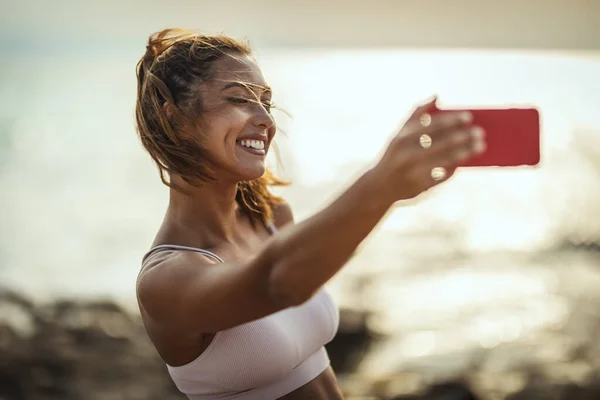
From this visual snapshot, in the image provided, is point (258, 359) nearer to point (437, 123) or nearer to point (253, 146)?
point (253, 146)

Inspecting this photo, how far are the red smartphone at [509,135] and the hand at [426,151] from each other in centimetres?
1

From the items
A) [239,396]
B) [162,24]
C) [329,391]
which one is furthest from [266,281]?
[162,24]

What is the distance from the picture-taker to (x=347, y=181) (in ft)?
8.95

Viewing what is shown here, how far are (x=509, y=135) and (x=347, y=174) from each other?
A: 2.14 meters

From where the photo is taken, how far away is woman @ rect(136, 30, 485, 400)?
85 cm

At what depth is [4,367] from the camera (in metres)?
2.79

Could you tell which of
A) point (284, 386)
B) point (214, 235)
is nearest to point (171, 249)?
point (214, 235)

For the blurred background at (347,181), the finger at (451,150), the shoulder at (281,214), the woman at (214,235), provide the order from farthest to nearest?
1. the blurred background at (347,181)
2. the shoulder at (281,214)
3. the woman at (214,235)
4. the finger at (451,150)

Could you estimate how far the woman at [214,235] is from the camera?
85 cm

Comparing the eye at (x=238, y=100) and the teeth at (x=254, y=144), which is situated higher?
the eye at (x=238, y=100)

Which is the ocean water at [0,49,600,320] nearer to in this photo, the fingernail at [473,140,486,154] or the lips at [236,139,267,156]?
the lips at [236,139,267,156]

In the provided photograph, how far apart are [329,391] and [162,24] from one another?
1.76 meters

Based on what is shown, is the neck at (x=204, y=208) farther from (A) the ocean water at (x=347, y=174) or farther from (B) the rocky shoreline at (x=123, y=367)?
(B) the rocky shoreline at (x=123, y=367)

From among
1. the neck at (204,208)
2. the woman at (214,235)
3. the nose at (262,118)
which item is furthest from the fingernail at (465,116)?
the neck at (204,208)
